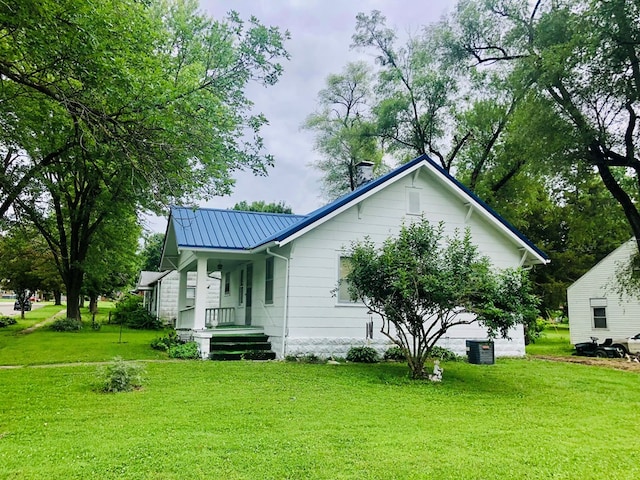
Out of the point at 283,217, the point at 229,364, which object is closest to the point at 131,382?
the point at 229,364

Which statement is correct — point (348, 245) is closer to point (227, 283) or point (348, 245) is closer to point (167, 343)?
point (167, 343)

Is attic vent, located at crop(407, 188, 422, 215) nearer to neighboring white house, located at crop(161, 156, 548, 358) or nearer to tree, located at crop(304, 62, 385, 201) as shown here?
neighboring white house, located at crop(161, 156, 548, 358)

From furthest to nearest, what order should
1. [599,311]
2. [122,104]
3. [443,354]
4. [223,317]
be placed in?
1. [599,311]
2. [223,317]
3. [443,354]
4. [122,104]

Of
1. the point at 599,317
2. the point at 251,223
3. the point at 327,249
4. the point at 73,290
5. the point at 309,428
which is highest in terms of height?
the point at 251,223

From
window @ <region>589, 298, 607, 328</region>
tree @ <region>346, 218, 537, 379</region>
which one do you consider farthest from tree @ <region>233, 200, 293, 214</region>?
tree @ <region>346, 218, 537, 379</region>

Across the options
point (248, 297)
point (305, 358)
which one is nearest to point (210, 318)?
point (248, 297)

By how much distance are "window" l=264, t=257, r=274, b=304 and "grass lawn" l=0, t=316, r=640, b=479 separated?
3.87m

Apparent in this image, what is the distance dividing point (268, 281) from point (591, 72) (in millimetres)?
11101

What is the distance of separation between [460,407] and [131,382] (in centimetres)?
555

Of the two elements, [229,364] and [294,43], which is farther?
[294,43]

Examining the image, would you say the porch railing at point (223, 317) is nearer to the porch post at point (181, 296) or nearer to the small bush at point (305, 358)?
the porch post at point (181, 296)

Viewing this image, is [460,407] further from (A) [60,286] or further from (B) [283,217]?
(A) [60,286]

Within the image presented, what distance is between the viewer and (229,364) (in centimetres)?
1098

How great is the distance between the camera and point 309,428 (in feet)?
18.7
